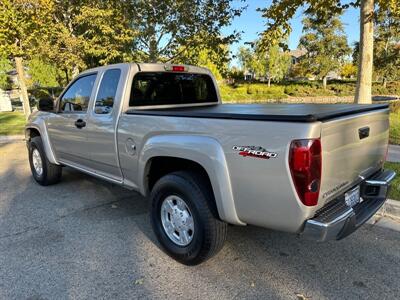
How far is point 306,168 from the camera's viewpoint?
8.10 ft

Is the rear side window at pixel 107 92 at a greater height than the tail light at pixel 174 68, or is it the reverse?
Answer: the tail light at pixel 174 68

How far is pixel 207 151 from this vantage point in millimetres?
2955

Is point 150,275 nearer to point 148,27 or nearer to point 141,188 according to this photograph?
point 141,188

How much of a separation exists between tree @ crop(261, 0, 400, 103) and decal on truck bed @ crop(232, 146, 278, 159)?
5.41 meters

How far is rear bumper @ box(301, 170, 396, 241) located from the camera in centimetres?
258

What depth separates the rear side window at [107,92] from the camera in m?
4.19

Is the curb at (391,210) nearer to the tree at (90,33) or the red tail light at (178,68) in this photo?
the red tail light at (178,68)

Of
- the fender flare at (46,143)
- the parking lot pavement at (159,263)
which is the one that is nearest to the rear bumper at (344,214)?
the parking lot pavement at (159,263)

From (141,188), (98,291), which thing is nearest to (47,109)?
(141,188)

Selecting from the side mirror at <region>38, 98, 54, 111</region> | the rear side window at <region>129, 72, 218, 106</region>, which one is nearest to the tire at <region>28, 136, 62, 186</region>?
the side mirror at <region>38, 98, 54, 111</region>

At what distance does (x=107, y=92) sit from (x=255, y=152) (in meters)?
2.35

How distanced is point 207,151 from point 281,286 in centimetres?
129

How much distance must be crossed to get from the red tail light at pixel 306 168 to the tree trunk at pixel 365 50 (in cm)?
605

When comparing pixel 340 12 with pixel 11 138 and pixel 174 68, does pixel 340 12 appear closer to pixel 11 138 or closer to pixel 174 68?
pixel 174 68
